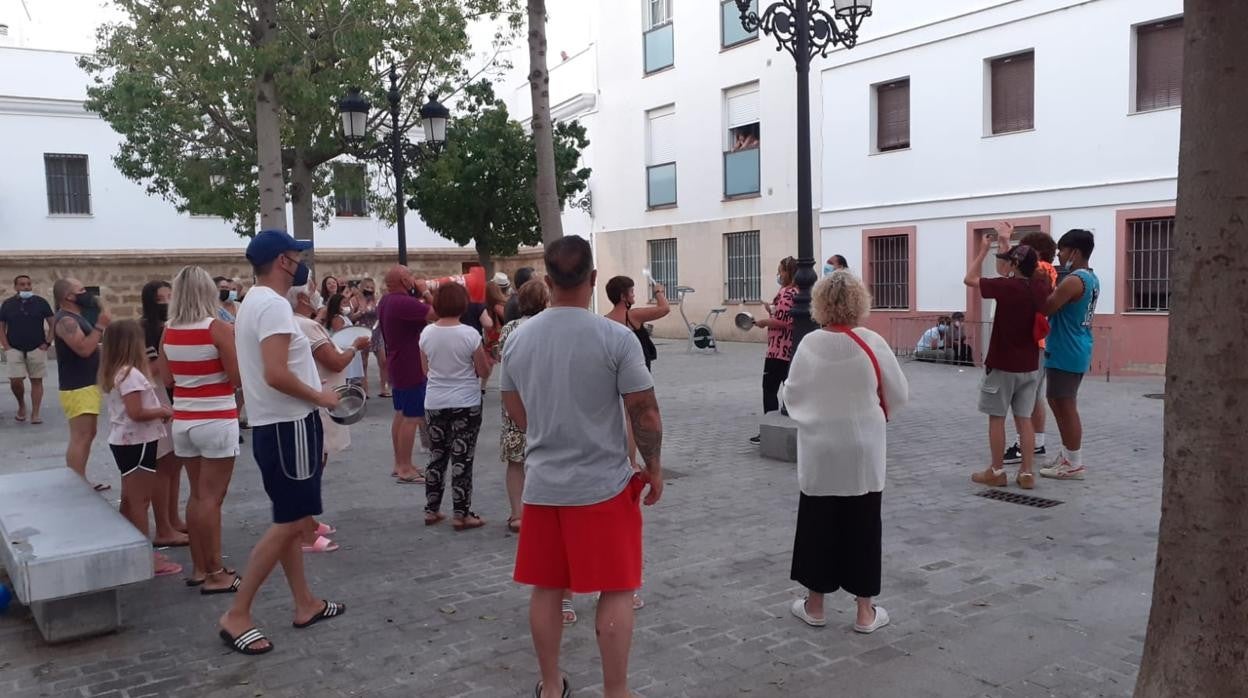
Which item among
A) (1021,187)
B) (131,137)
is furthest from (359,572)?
(131,137)

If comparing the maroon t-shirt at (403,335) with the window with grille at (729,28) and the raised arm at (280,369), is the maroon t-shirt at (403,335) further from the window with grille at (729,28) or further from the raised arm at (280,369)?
the window with grille at (729,28)

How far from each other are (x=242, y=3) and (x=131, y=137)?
20.0 feet

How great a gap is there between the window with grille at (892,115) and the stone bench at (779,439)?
11841 mm

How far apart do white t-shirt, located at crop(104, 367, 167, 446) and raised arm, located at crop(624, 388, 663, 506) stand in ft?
10.8

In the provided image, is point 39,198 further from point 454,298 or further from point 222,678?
point 222,678

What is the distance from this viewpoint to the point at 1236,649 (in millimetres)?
2820

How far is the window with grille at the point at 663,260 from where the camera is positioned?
25.8 m

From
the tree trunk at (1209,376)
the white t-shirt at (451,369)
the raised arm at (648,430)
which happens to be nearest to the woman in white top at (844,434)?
the raised arm at (648,430)

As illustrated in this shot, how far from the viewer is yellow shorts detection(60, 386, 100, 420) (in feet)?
23.5

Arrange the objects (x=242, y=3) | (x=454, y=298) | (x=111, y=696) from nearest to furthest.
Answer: (x=111, y=696)
(x=454, y=298)
(x=242, y=3)

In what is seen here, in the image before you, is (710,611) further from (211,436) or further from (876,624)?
(211,436)

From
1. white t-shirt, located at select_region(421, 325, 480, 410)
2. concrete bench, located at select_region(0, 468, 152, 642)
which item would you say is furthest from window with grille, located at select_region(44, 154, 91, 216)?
concrete bench, located at select_region(0, 468, 152, 642)

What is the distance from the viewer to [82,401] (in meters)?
7.17

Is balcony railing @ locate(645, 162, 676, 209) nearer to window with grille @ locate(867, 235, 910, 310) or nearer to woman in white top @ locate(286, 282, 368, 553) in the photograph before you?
window with grille @ locate(867, 235, 910, 310)
